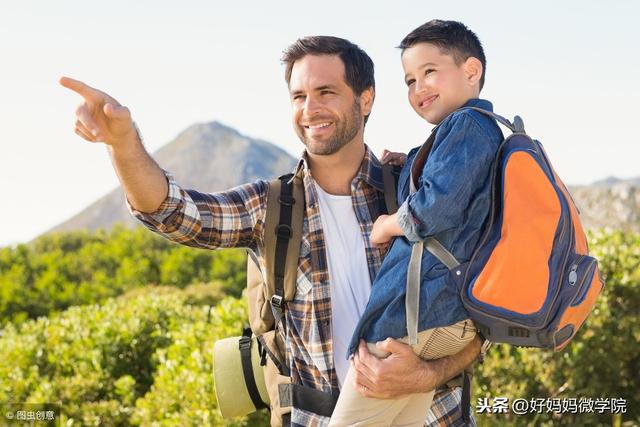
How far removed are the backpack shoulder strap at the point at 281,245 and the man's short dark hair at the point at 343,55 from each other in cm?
55

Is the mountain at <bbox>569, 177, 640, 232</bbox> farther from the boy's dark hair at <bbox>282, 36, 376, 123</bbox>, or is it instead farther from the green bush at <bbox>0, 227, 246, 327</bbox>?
the boy's dark hair at <bbox>282, 36, 376, 123</bbox>

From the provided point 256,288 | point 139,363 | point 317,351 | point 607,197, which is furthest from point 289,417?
point 607,197

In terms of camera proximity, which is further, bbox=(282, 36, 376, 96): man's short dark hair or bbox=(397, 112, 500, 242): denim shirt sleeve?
bbox=(282, 36, 376, 96): man's short dark hair

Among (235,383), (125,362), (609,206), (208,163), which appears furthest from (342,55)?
(208,163)

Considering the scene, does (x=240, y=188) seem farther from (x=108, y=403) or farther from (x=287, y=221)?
(x=108, y=403)

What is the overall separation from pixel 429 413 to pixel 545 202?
0.92 metres

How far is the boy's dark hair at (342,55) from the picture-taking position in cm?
276

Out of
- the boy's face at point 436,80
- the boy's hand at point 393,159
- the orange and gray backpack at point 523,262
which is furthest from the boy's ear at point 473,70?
the boy's hand at point 393,159

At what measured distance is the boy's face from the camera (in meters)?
2.45

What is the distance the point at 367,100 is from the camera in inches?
113

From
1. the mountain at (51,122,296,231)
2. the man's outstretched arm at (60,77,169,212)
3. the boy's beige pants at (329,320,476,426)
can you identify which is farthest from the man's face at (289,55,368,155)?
the mountain at (51,122,296,231)

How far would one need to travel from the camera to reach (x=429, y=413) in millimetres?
2594

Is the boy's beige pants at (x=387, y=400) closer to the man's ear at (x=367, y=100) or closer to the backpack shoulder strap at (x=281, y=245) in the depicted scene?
the backpack shoulder strap at (x=281, y=245)

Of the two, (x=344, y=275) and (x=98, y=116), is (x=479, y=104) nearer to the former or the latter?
(x=344, y=275)
